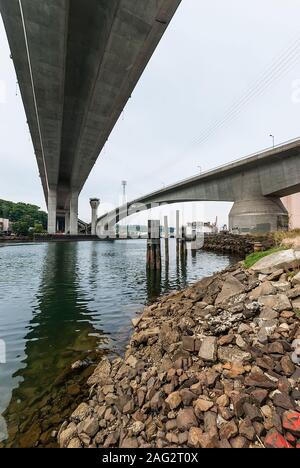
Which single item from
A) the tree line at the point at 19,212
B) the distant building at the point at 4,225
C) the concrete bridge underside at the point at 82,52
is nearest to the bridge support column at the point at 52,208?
the tree line at the point at 19,212

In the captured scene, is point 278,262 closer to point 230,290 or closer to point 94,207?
point 230,290

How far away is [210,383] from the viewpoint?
3.24 metres

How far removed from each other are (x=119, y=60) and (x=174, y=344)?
16430mm

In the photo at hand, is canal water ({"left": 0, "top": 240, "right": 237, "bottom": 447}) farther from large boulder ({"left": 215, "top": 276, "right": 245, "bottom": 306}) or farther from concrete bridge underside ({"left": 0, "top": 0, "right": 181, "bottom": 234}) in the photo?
concrete bridge underside ({"left": 0, "top": 0, "right": 181, "bottom": 234})

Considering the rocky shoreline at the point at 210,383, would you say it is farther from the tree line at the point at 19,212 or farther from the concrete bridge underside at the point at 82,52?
the tree line at the point at 19,212

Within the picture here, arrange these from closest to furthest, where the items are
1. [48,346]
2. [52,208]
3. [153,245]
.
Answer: [48,346] → [153,245] → [52,208]

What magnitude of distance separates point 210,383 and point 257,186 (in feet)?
102

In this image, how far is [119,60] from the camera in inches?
546

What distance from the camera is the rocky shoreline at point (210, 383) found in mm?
2656

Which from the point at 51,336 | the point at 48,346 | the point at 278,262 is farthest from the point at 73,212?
the point at 278,262

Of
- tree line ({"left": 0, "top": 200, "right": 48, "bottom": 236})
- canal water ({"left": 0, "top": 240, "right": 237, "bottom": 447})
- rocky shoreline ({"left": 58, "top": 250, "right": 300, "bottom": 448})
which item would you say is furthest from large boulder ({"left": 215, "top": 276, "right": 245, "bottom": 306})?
tree line ({"left": 0, "top": 200, "right": 48, "bottom": 236})

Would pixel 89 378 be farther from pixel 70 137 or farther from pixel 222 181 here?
pixel 222 181

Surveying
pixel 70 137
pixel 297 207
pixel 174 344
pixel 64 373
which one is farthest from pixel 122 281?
pixel 297 207

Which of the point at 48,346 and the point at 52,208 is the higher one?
the point at 52,208
